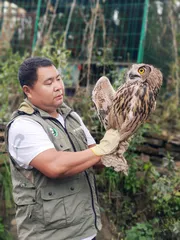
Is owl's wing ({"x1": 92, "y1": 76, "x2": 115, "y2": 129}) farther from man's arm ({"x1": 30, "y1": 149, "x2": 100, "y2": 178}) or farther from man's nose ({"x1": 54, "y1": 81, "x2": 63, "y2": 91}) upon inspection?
man's arm ({"x1": 30, "y1": 149, "x2": 100, "y2": 178})

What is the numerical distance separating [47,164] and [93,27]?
3.18 metres

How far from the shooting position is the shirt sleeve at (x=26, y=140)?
1.94m

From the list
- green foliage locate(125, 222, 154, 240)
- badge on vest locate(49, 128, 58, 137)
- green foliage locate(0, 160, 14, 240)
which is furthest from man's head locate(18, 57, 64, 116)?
green foliage locate(125, 222, 154, 240)

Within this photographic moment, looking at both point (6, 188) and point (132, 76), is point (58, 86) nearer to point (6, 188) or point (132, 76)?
point (132, 76)

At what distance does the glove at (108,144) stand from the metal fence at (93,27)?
8.66 ft

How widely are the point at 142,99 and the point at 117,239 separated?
189 cm

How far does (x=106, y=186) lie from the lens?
12.7ft

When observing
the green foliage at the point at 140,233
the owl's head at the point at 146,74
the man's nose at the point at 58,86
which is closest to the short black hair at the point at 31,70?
the man's nose at the point at 58,86

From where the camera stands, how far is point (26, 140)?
196 cm

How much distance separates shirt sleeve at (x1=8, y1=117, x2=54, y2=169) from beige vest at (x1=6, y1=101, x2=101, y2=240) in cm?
3

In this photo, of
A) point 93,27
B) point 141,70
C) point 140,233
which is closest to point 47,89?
point 141,70

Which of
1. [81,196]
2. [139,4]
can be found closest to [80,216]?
[81,196]

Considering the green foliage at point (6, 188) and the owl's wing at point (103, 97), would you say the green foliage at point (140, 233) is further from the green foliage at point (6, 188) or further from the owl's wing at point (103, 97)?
the owl's wing at point (103, 97)

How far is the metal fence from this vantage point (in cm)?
496
